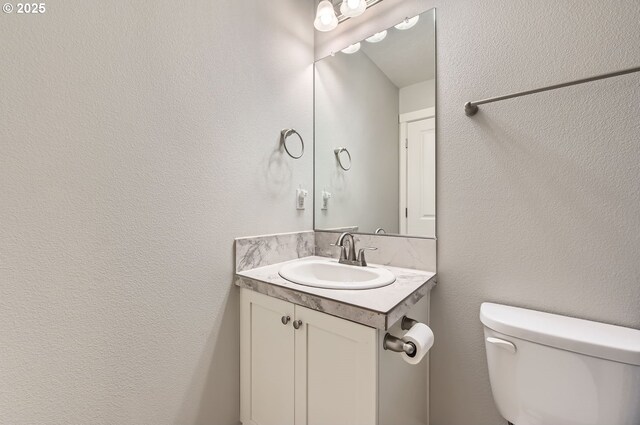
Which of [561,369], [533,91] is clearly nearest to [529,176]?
[533,91]

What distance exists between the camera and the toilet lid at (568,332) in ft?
2.45

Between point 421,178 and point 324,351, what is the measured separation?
0.87 m

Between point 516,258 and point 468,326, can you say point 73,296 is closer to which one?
point 468,326

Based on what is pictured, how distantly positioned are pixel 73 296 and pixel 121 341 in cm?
22

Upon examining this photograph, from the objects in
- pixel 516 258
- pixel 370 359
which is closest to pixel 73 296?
pixel 370 359

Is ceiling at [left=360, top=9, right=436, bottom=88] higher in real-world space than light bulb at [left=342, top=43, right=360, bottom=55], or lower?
lower

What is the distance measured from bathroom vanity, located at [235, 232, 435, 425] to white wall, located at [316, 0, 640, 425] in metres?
0.17

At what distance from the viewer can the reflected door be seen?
1.25 metres

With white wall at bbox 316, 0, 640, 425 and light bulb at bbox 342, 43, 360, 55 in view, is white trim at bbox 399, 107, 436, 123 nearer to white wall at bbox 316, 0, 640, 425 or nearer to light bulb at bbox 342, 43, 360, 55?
white wall at bbox 316, 0, 640, 425

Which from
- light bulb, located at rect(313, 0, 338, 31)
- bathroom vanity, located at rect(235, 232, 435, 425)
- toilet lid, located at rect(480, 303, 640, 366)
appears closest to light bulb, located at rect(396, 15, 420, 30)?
light bulb, located at rect(313, 0, 338, 31)

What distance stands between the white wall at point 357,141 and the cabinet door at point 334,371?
657 mm

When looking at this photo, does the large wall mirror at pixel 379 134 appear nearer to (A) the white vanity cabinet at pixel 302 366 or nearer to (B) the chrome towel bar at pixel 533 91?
(B) the chrome towel bar at pixel 533 91

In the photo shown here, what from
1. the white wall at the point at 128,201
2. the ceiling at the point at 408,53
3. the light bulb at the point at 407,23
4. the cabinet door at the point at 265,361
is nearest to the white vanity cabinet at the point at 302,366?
the cabinet door at the point at 265,361

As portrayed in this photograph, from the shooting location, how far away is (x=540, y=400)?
2.77ft
